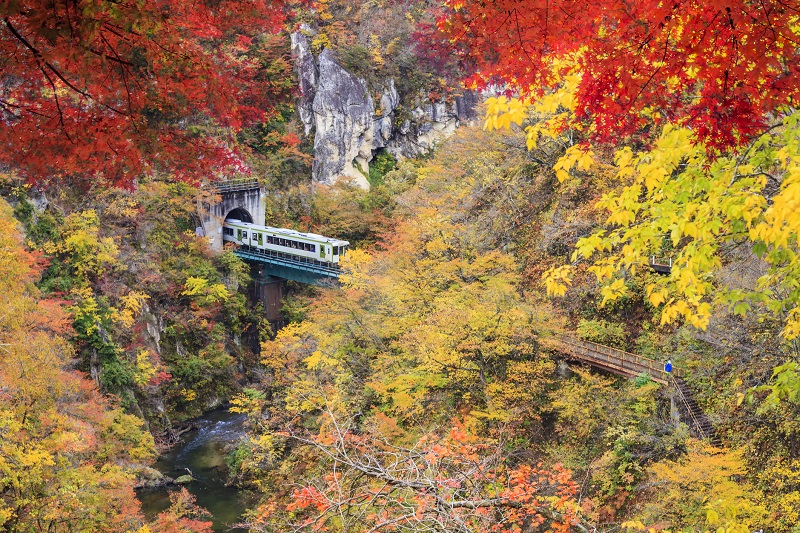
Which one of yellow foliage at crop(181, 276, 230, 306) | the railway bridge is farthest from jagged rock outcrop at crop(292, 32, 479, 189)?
yellow foliage at crop(181, 276, 230, 306)

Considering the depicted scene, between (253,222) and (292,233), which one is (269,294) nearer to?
(292,233)

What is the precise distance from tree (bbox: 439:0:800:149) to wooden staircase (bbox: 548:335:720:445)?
31.1 feet

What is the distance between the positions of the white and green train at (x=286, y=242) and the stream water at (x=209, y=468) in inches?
293

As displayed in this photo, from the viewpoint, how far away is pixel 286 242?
27.7 metres

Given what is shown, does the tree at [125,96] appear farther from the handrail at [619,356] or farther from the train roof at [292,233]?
the train roof at [292,233]

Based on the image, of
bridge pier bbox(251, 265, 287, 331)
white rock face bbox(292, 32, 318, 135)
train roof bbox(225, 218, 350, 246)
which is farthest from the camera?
white rock face bbox(292, 32, 318, 135)

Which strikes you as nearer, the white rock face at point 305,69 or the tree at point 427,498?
the tree at point 427,498

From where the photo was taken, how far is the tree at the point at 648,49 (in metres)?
2.75

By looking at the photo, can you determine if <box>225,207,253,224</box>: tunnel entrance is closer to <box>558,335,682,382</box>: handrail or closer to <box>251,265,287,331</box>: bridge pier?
<box>251,265,287,331</box>: bridge pier

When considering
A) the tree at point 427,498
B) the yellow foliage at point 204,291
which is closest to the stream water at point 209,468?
the yellow foliage at point 204,291

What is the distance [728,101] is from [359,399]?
482 inches

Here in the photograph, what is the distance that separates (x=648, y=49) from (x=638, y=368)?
36.5ft

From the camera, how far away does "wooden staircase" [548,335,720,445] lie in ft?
37.6

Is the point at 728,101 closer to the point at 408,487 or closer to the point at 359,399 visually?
the point at 408,487
